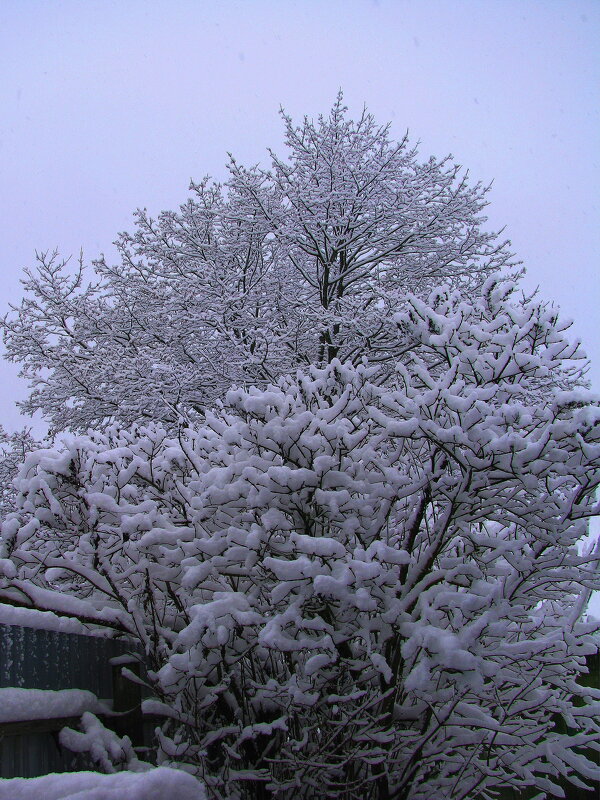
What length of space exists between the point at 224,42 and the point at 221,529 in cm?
20375

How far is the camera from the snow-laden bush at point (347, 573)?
10.2 feet

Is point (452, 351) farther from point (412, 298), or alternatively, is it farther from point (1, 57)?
point (1, 57)

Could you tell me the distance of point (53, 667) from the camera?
2.96 m

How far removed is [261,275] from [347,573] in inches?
315

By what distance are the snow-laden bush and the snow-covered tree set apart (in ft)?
18.0

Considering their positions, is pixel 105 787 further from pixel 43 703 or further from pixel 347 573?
pixel 347 573

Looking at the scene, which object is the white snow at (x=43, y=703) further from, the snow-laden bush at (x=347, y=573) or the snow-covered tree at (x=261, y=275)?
the snow-covered tree at (x=261, y=275)

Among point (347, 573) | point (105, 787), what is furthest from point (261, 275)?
point (105, 787)

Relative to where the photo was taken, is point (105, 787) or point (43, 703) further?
point (43, 703)

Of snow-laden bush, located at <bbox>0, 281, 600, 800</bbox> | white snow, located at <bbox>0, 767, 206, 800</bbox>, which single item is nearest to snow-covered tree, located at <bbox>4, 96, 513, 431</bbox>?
snow-laden bush, located at <bbox>0, 281, 600, 800</bbox>

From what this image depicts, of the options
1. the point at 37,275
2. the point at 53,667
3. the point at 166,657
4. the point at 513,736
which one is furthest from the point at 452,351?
the point at 37,275

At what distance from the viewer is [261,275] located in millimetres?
10633

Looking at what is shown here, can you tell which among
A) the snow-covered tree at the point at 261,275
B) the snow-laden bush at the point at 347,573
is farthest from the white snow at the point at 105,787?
the snow-covered tree at the point at 261,275

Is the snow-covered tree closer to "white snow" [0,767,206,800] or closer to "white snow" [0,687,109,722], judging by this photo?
"white snow" [0,687,109,722]
